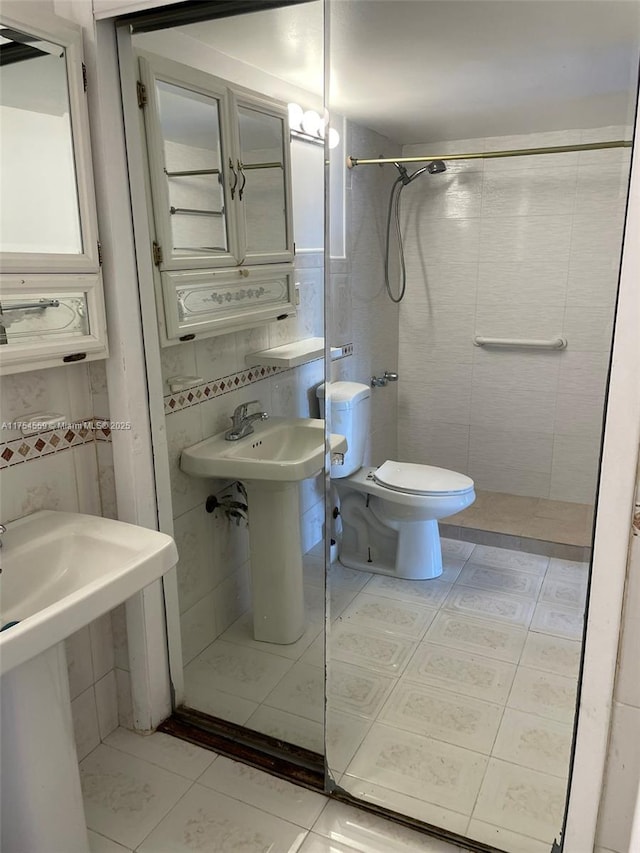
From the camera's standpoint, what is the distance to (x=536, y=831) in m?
1.54

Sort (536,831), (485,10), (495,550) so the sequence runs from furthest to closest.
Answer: (495,550), (536,831), (485,10)

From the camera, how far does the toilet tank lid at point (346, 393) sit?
1683 millimetres

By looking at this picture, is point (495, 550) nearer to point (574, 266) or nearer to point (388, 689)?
point (388, 689)

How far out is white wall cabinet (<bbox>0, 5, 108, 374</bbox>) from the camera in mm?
1384

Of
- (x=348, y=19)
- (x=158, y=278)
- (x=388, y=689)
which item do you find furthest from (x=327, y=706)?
(x=348, y=19)

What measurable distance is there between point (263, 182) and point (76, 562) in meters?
1.31

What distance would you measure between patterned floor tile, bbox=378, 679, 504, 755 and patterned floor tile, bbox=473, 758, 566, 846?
8cm

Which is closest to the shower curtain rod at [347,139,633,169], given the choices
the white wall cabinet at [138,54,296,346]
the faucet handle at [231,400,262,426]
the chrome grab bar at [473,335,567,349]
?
the chrome grab bar at [473,335,567,349]

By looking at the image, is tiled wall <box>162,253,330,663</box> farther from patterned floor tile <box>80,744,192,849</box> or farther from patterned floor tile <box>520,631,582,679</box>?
patterned floor tile <box>520,631,582,679</box>

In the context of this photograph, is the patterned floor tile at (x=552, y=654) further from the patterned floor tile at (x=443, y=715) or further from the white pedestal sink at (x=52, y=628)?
the white pedestal sink at (x=52, y=628)

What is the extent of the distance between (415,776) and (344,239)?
57.8 inches

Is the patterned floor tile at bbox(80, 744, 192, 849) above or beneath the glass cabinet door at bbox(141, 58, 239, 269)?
beneath

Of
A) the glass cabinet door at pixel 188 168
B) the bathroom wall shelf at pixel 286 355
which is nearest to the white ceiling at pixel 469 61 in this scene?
the glass cabinet door at pixel 188 168

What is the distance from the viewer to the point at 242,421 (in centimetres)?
215
